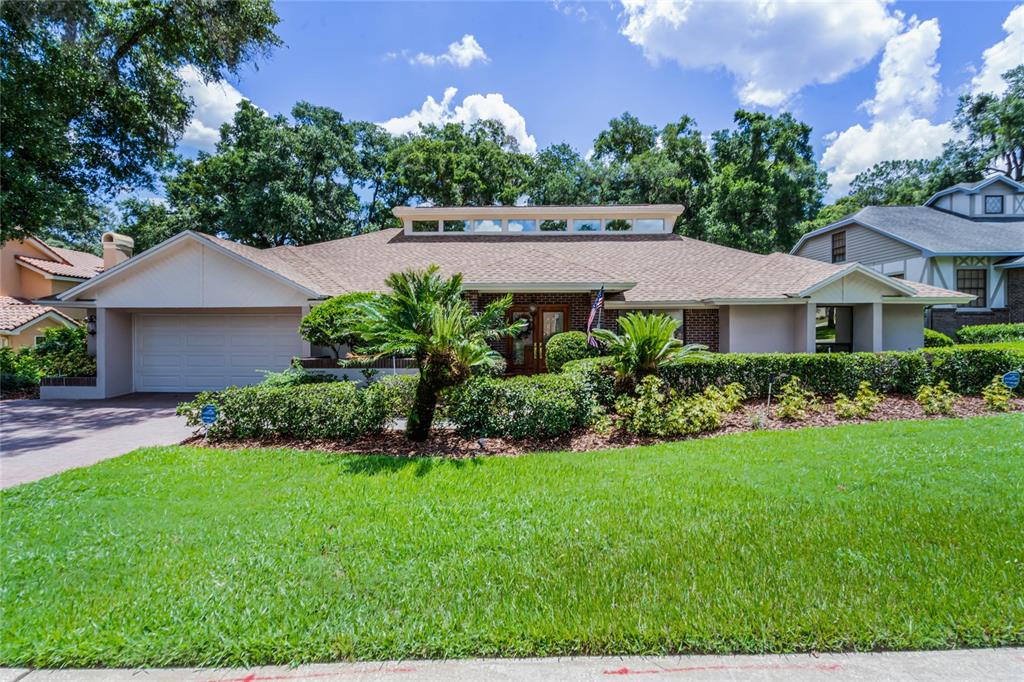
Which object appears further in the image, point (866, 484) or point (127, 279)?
point (127, 279)

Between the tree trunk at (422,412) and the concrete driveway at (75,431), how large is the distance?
454cm

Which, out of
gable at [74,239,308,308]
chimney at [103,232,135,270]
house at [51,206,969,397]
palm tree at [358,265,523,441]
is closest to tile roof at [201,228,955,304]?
house at [51,206,969,397]

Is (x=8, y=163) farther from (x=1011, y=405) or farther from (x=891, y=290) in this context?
(x=891, y=290)

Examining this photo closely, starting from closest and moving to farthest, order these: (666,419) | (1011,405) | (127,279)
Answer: (666,419)
(1011,405)
(127,279)

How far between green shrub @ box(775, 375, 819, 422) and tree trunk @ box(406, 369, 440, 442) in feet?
20.7

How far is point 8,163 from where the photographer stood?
Result: 464 inches

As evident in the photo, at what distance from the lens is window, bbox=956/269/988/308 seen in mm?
20016

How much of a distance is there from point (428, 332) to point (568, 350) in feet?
17.0

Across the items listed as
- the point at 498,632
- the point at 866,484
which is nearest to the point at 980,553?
the point at 866,484

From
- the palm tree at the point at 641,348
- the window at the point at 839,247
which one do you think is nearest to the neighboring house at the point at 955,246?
the window at the point at 839,247

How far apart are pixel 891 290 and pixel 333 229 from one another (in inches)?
1001

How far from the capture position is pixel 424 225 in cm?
2080

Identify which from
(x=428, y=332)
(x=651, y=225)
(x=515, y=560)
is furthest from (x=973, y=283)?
(x=515, y=560)

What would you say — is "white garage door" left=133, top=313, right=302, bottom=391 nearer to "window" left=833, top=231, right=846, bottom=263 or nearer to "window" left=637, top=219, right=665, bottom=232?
"window" left=637, top=219, right=665, bottom=232
